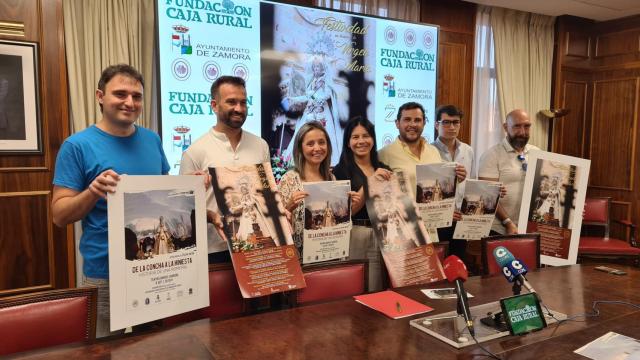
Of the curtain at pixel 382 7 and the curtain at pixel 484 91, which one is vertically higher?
the curtain at pixel 382 7

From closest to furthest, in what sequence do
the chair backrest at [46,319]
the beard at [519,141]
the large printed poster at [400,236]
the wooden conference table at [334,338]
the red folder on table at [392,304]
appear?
the wooden conference table at [334,338], the chair backrest at [46,319], the red folder on table at [392,304], the large printed poster at [400,236], the beard at [519,141]

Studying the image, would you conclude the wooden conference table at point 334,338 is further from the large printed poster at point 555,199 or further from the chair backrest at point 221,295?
the large printed poster at point 555,199

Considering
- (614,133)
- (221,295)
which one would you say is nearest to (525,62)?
(614,133)

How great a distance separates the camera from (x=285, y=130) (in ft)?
12.3

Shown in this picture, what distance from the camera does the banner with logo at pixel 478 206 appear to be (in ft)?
9.71

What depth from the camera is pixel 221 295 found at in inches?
75.7

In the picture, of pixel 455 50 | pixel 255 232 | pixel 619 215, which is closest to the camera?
pixel 255 232

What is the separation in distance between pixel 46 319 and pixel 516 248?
90.1 inches

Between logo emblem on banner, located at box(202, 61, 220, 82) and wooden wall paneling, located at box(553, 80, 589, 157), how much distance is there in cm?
424

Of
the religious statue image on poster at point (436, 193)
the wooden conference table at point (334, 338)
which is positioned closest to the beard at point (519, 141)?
the religious statue image on poster at point (436, 193)

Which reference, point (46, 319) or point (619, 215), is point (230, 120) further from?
point (619, 215)

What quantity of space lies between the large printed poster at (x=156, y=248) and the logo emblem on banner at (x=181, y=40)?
1829 mm

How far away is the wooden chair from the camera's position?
14.0 feet

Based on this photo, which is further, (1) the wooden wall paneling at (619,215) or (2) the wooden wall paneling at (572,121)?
(2) the wooden wall paneling at (572,121)
